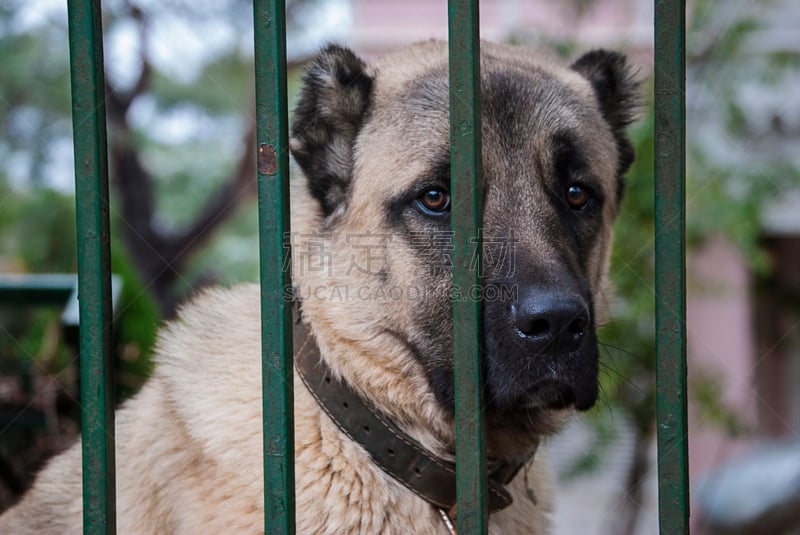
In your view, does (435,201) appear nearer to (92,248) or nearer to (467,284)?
(467,284)

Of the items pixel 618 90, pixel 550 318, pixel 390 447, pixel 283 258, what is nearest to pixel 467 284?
pixel 283 258

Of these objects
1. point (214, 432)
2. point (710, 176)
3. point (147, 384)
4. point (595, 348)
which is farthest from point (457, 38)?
point (710, 176)

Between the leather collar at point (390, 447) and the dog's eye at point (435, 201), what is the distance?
60 centimetres

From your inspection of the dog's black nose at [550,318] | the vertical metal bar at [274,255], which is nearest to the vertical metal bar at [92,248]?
the vertical metal bar at [274,255]

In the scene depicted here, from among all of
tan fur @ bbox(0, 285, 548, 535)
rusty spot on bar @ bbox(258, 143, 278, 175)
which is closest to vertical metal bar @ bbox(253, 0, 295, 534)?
rusty spot on bar @ bbox(258, 143, 278, 175)

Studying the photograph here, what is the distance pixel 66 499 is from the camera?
8.23 feet

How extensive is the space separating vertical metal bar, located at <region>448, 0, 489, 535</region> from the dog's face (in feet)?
2.05

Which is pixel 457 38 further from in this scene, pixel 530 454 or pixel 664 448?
pixel 530 454

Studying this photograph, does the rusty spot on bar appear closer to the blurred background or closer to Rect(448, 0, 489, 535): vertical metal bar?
Rect(448, 0, 489, 535): vertical metal bar

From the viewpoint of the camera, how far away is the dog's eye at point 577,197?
2568mm

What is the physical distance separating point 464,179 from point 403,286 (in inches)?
39.5

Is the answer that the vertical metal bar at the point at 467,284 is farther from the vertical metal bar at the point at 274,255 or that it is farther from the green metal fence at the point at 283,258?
the vertical metal bar at the point at 274,255

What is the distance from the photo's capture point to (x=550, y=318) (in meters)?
2.00

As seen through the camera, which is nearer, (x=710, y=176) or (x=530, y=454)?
(x=530, y=454)
